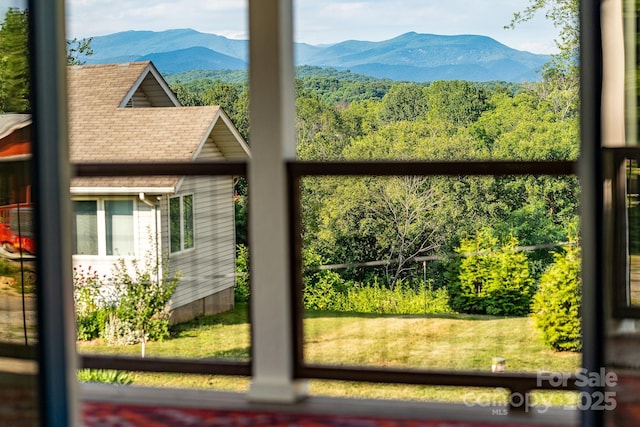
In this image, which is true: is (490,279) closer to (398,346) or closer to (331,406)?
(398,346)

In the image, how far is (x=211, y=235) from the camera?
4.07m

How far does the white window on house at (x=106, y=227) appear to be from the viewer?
13.8ft

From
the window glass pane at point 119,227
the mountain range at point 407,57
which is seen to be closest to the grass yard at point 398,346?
the window glass pane at point 119,227

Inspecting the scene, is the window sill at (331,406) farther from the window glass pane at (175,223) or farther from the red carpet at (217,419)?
the window glass pane at (175,223)

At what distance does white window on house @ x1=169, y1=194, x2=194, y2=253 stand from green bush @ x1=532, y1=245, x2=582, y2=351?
65.9 inches

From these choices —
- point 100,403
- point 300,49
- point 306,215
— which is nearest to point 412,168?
point 306,215

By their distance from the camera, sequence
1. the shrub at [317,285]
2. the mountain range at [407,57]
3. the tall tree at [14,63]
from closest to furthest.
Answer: the tall tree at [14,63]
the shrub at [317,285]
the mountain range at [407,57]

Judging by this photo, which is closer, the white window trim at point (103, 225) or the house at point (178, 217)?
the house at point (178, 217)

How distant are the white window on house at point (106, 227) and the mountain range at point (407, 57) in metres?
1.06

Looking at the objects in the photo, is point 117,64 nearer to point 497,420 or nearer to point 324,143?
point 324,143

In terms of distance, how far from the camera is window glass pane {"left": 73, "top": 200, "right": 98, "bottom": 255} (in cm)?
424

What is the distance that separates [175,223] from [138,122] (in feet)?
3.07

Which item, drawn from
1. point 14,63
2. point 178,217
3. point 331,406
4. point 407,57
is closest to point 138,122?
point 178,217

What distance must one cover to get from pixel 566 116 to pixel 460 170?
1.21 metres
